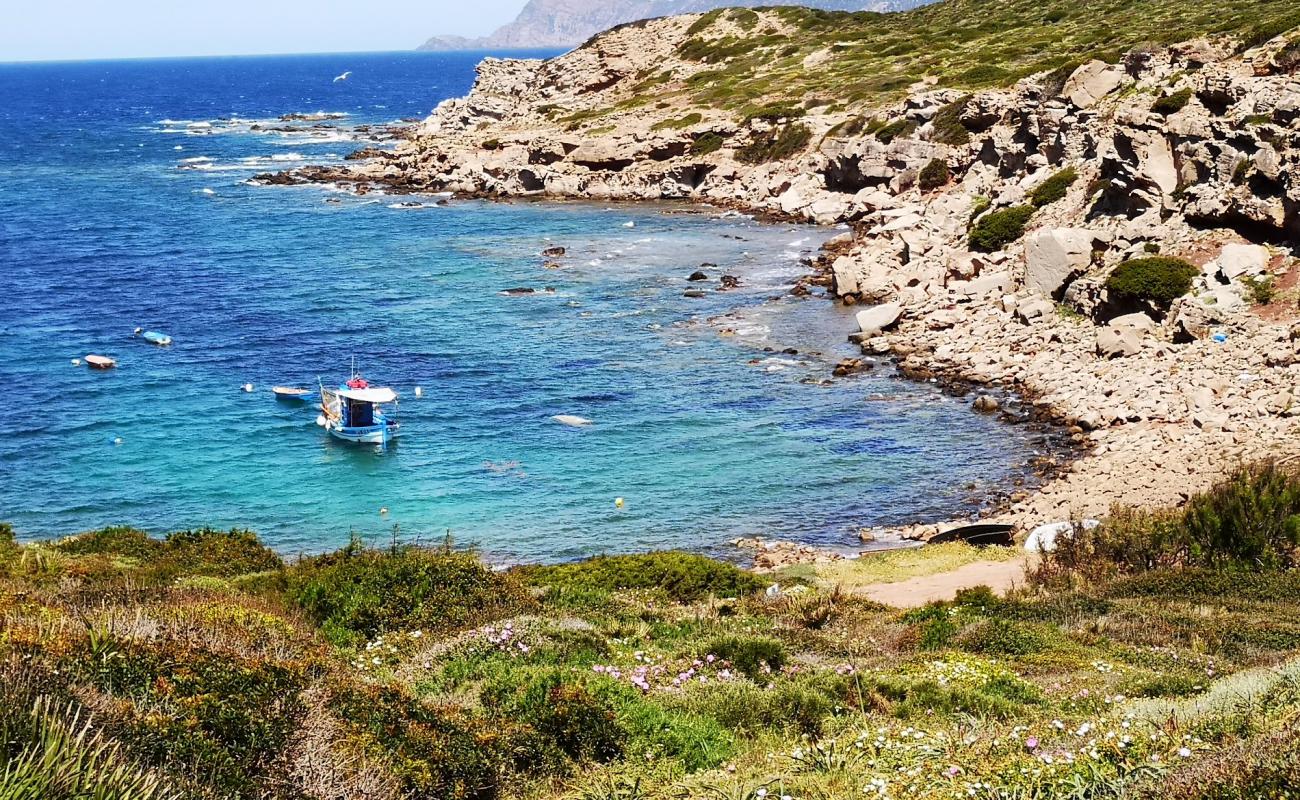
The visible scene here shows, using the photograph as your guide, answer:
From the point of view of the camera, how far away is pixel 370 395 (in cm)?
3550

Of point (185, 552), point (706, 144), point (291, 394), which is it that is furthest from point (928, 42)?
point (185, 552)

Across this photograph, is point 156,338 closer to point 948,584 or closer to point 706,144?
point 948,584

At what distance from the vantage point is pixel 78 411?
38.6m

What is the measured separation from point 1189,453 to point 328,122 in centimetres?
13763

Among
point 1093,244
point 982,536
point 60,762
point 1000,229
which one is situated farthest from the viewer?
point 1000,229

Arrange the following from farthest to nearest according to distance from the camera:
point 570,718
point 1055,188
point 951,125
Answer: point 951,125, point 1055,188, point 570,718

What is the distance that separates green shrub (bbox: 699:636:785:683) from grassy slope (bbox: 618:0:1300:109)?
190ft

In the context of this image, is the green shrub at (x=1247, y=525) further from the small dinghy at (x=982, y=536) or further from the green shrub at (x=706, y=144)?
the green shrub at (x=706, y=144)

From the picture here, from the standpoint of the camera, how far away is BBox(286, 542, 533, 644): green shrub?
16.2m

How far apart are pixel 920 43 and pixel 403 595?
106 metres

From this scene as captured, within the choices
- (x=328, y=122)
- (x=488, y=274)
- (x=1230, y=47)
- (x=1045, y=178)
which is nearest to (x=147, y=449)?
(x=488, y=274)

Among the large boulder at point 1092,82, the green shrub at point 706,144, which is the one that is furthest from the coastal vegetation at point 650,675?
the green shrub at point 706,144

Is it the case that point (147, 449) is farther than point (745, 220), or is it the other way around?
point (745, 220)

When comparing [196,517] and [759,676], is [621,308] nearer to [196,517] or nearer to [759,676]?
[196,517]
